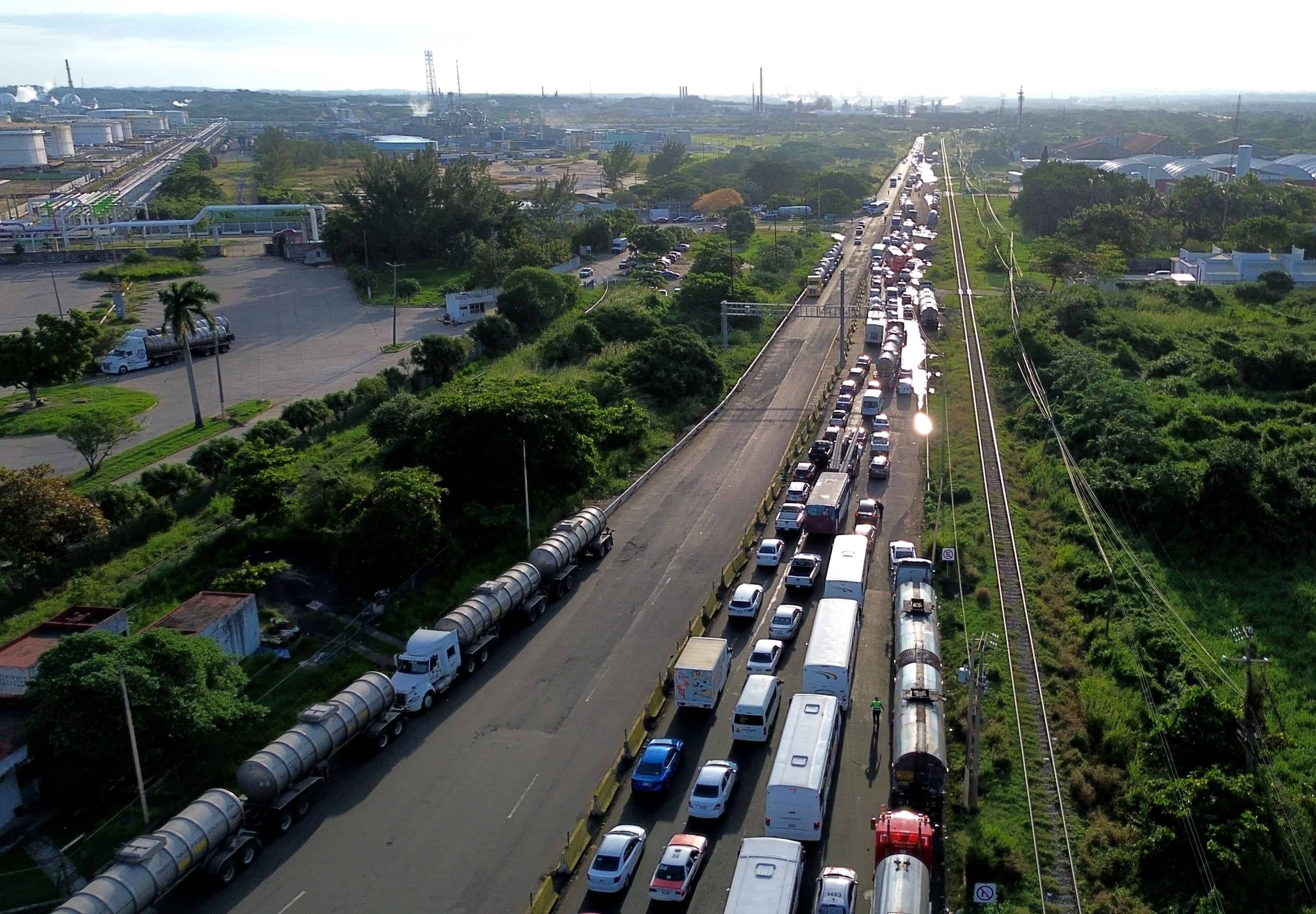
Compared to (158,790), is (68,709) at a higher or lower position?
higher

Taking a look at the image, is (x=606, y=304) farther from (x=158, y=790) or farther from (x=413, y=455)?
(x=158, y=790)

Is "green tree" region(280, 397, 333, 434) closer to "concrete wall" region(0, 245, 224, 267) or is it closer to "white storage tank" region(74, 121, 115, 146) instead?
"concrete wall" region(0, 245, 224, 267)

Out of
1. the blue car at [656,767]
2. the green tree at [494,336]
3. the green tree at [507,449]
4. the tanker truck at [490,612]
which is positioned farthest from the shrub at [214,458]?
the blue car at [656,767]

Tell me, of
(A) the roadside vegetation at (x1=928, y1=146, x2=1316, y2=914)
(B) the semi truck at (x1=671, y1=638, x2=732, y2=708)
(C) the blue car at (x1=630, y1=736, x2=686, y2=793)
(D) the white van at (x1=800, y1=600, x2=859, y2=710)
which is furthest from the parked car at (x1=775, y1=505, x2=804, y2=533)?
(C) the blue car at (x1=630, y1=736, x2=686, y2=793)

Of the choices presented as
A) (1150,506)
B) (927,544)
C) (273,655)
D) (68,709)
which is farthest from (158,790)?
(1150,506)

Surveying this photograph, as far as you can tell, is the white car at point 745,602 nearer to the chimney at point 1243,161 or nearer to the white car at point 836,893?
the white car at point 836,893
